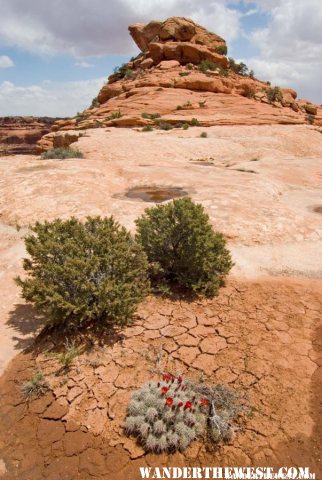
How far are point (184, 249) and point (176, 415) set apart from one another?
11.2ft

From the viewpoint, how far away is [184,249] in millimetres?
6570

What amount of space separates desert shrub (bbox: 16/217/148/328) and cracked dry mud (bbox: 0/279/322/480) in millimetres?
495

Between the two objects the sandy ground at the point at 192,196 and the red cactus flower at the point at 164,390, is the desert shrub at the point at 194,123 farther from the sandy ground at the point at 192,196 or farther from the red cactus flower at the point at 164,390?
the red cactus flower at the point at 164,390

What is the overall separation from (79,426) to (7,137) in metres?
93.1

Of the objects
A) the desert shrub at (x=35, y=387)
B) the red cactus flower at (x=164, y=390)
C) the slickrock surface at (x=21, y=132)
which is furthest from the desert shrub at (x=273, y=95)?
the slickrock surface at (x=21, y=132)

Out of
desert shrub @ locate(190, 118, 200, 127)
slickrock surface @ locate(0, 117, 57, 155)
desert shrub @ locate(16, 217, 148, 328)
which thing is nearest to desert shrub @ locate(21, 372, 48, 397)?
desert shrub @ locate(16, 217, 148, 328)

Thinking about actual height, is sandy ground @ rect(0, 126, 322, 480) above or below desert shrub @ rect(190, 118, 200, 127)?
below

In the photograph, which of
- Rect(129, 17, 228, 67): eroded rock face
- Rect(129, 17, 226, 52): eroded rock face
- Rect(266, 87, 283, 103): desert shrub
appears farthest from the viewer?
Rect(129, 17, 226, 52): eroded rock face

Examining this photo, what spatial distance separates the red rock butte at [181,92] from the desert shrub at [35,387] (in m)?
22.2

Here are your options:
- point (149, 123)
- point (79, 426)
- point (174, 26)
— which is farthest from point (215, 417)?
point (174, 26)

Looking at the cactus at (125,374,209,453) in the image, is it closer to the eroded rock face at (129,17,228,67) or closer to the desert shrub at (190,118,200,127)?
the desert shrub at (190,118,200,127)

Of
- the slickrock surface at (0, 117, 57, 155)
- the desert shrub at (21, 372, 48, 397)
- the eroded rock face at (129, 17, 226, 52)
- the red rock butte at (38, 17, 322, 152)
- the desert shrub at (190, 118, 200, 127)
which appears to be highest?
the eroded rock face at (129, 17, 226, 52)

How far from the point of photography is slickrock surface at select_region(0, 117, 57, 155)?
77562 mm

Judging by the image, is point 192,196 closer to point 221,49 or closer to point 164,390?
point 164,390
